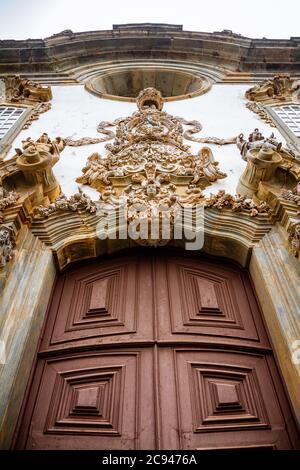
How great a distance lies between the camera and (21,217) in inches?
132

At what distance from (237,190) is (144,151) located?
156cm

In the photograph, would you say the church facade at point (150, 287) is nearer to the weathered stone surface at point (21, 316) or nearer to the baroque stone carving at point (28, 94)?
the weathered stone surface at point (21, 316)

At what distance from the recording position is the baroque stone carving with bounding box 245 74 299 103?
23.8ft

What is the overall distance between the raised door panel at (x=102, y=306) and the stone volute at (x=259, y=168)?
1529mm

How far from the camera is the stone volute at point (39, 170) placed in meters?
3.74

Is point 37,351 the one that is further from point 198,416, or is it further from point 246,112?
point 246,112

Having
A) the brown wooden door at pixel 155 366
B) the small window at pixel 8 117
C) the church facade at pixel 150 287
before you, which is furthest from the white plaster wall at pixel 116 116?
the brown wooden door at pixel 155 366

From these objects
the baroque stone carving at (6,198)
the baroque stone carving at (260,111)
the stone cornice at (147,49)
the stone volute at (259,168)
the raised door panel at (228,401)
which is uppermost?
the stone cornice at (147,49)

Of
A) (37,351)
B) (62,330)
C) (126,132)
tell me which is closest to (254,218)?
(62,330)

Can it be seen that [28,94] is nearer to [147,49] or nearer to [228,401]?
[147,49]

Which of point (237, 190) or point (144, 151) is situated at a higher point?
point (144, 151)

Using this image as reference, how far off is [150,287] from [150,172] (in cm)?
162

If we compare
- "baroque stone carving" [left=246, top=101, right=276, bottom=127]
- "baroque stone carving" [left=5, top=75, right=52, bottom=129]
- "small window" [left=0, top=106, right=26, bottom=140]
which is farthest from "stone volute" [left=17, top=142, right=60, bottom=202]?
"baroque stone carving" [left=246, top=101, right=276, bottom=127]

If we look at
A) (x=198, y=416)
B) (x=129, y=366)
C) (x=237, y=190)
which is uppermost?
(x=237, y=190)
